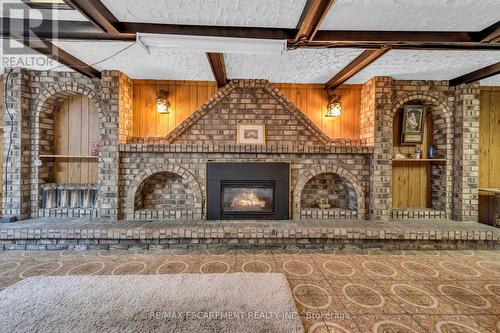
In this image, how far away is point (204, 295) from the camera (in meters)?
1.91

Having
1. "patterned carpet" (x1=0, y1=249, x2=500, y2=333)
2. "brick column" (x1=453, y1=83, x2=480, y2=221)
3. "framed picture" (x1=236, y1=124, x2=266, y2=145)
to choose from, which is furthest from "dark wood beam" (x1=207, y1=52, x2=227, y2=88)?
"brick column" (x1=453, y1=83, x2=480, y2=221)

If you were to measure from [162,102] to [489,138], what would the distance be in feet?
17.3

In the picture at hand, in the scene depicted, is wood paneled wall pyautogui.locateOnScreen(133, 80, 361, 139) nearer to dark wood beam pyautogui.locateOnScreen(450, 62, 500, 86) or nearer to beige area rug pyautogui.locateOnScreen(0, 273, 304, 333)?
dark wood beam pyautogui.locateOnScreen(450, 62, 500, 86)

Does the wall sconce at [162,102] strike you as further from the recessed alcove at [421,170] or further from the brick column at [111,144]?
the recessed alcove at [421,170]

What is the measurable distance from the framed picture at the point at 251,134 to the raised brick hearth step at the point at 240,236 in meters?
1.29

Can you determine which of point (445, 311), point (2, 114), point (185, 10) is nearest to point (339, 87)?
point (185, 10)

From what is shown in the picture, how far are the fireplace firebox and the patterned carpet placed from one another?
0.63 m

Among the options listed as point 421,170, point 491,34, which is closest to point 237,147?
point 491,34

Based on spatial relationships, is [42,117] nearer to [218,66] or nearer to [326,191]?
[218,66]

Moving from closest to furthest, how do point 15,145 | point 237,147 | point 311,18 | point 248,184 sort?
1. point 311,18
2. point 15,145
3. point 237,147
4. point 248,184

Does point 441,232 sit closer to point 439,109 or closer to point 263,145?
point 439,109

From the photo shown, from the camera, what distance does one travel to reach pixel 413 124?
3561 mm

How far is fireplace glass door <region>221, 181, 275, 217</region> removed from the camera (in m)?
3.42

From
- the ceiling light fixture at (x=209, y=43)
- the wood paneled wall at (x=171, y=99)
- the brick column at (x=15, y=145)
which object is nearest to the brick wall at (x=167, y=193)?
the wood paneled wall at (x=171, y=99)
